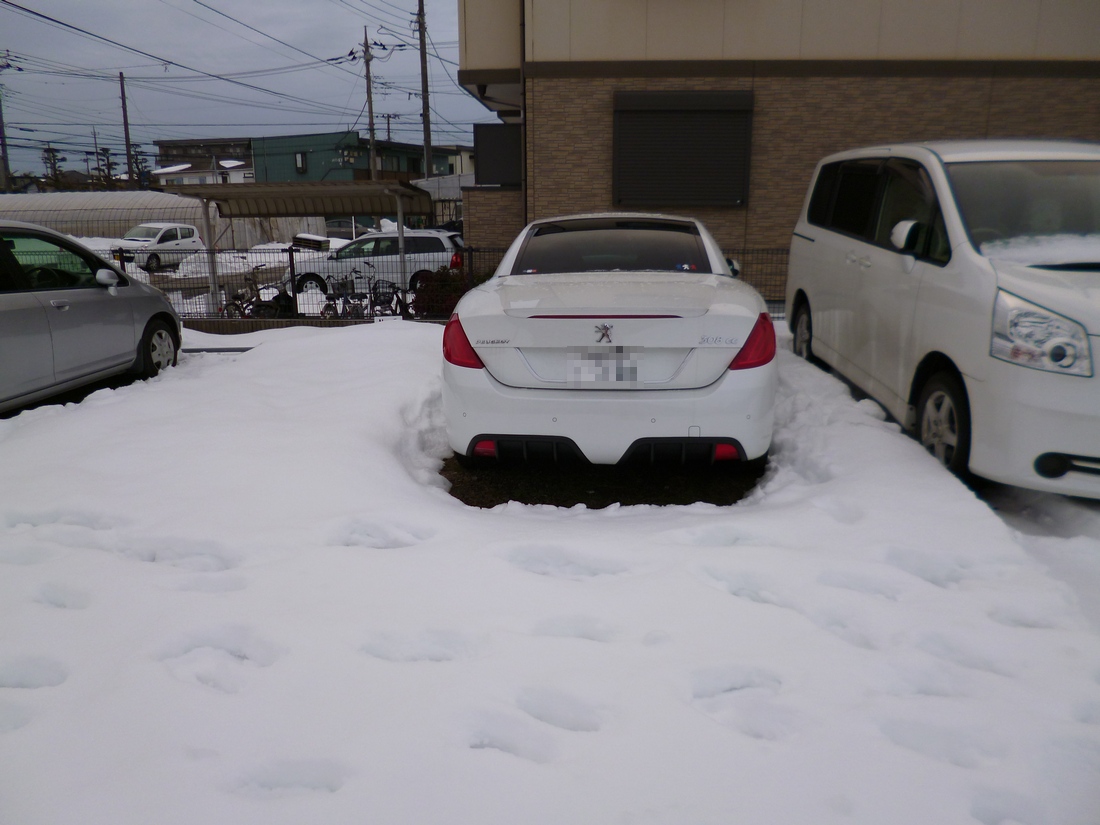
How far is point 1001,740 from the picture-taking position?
2.07 m

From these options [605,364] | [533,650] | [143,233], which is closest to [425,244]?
[605,364]

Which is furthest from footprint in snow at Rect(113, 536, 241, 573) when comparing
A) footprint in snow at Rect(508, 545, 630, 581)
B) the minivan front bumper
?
the minivan front bumper

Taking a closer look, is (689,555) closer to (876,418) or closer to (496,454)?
(496,454)

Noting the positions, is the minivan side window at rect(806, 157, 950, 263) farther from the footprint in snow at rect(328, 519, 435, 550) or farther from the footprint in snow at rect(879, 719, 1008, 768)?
the footprint in snow at rect(328, 519, 435, 550)

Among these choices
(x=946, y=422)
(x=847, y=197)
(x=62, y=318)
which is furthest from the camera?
(x=62, y=318)

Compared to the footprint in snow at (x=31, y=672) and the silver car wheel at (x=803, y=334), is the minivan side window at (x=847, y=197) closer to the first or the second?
the silver car wheel at (x=803, y=334)

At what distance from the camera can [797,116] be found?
13172 millimetres

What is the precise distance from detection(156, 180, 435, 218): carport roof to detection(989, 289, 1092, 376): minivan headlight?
1081 cm

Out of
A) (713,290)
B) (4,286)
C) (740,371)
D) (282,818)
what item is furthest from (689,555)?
(4,286)

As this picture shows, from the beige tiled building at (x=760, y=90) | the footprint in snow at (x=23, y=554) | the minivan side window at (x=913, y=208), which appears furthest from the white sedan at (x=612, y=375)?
the beige tiled building at (x=760, y=90)

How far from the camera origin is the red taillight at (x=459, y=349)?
3.74m

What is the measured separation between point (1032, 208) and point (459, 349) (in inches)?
126

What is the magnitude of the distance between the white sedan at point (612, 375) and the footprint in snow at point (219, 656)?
5.07 feet

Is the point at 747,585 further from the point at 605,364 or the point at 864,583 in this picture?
the point at 605,364
